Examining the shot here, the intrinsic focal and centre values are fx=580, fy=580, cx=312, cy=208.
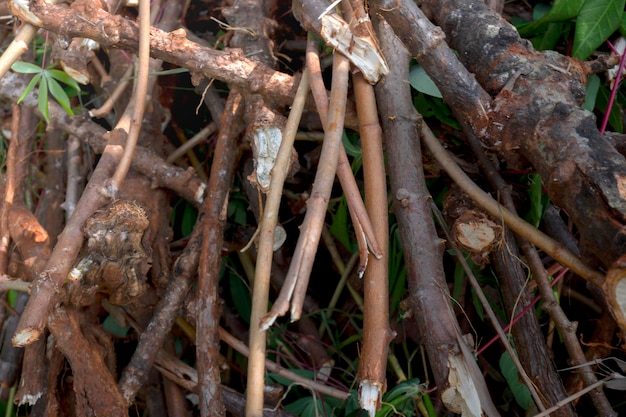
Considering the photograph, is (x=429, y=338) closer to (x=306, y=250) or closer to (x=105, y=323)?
(x=306, y=250)

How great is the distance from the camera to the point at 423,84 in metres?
0.78

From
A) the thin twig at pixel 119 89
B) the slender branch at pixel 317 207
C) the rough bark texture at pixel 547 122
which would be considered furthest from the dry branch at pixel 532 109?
the thin twig at pixel 119 89

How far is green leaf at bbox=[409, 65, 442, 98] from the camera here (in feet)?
2.54

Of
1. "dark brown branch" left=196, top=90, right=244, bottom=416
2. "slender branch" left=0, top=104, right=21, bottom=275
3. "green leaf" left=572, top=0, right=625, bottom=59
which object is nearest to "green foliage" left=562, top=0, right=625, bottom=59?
"green leaf" left=572, top=0, right=625, bottom=59

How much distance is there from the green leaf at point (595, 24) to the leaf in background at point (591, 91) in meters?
0.05

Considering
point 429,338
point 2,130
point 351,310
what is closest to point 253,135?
point 429,338

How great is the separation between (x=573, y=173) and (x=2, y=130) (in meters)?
0.99

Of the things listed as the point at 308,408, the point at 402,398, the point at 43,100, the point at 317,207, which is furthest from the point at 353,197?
the point at 43,100

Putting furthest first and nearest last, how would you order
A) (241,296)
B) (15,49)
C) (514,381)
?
(241,296), (514,381), (15,49)

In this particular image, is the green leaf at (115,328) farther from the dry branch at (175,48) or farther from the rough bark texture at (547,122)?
the rough bark texture at (547,122)

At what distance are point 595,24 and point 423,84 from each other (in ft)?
0.81

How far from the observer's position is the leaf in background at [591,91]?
2.64ft

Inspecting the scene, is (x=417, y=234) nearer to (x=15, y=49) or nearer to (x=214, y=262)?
(x=214, y=262)

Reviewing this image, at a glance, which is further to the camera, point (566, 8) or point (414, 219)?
point (566, 8)
